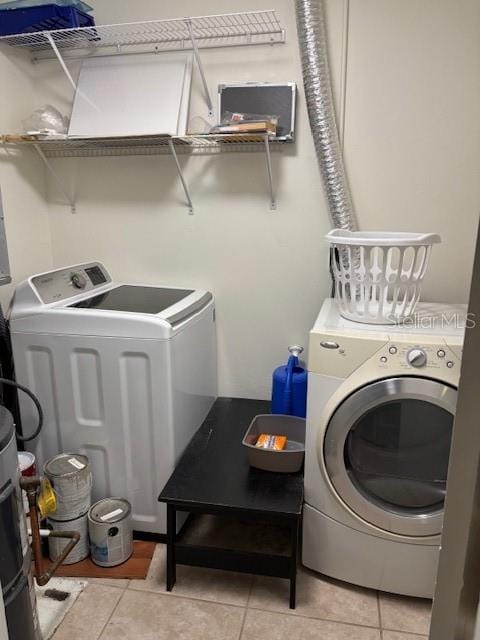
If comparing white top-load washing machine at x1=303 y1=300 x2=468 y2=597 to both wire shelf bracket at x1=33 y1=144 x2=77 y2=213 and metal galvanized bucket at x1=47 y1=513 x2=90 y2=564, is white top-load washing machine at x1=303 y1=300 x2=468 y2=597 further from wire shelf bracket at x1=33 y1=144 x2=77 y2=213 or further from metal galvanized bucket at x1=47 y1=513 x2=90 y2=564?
wire shelf bracket at x1=33 y1=144 x2=77 y2=213

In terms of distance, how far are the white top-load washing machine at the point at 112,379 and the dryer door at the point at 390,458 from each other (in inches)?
25.3

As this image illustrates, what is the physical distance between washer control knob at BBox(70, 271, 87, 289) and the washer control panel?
1.32 meters

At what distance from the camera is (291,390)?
2094 millimetres

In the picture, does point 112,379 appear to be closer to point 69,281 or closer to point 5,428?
point 69,281

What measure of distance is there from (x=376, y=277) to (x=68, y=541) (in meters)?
1.54

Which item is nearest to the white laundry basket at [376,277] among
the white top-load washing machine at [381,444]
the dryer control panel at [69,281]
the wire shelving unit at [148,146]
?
the white top-load washing machine at [381,444]

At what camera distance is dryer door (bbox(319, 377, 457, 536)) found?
157 centimetres

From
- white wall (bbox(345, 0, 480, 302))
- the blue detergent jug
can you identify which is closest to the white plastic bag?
white wall (bbox(345, 0, 480, 302))

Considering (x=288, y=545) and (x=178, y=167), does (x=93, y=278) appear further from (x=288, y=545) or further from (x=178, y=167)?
(x=288, y=545)

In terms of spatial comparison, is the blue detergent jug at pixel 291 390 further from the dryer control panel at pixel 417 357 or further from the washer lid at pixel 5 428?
the washer lid at pixel 5 428

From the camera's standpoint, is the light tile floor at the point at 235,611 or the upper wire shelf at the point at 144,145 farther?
the upper wire shelf at the point at 144,145

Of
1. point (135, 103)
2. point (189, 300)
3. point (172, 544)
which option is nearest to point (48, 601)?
point (172, 544)

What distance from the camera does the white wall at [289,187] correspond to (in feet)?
6.34

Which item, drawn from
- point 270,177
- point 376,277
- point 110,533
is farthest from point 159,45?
point 110,533
